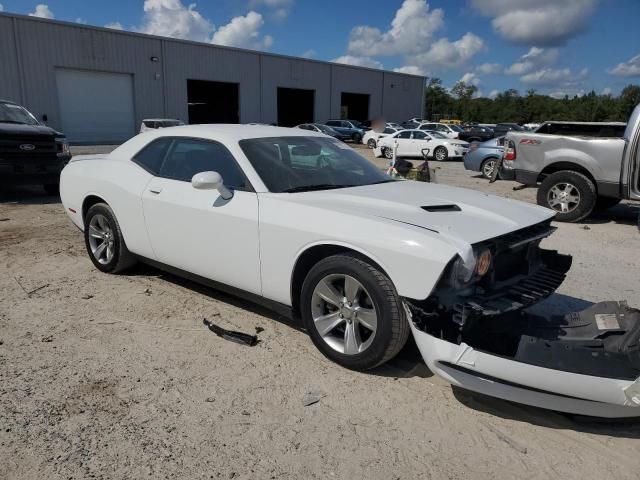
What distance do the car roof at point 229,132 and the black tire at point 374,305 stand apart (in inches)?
57.6

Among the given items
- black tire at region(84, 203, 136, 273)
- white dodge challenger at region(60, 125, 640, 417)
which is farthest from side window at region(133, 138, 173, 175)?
black tire at region(84, 203, 136, 273)

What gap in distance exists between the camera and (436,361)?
284 cm

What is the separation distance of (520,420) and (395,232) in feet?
4.16

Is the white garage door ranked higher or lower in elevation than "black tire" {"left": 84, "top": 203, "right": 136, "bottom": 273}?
higher

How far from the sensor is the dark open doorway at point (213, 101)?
38.9 m

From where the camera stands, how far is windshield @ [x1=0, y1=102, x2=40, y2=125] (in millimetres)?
9711

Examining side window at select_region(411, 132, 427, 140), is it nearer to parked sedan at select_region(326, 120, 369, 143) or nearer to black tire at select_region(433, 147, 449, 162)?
black tire at select_region(433, 147, 449, 162)

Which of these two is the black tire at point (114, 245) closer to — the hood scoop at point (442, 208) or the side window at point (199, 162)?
the side window at point (199, 162)

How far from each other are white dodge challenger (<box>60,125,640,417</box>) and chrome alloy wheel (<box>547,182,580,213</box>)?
527cm

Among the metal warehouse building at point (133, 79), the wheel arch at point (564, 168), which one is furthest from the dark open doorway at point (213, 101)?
the wheel arch at point (564, 168)

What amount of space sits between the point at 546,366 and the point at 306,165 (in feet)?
7.72

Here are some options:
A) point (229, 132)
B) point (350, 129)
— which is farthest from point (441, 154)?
point (229, 132)

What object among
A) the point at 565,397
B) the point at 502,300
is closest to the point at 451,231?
the point at 502,300

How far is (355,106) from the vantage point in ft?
171
